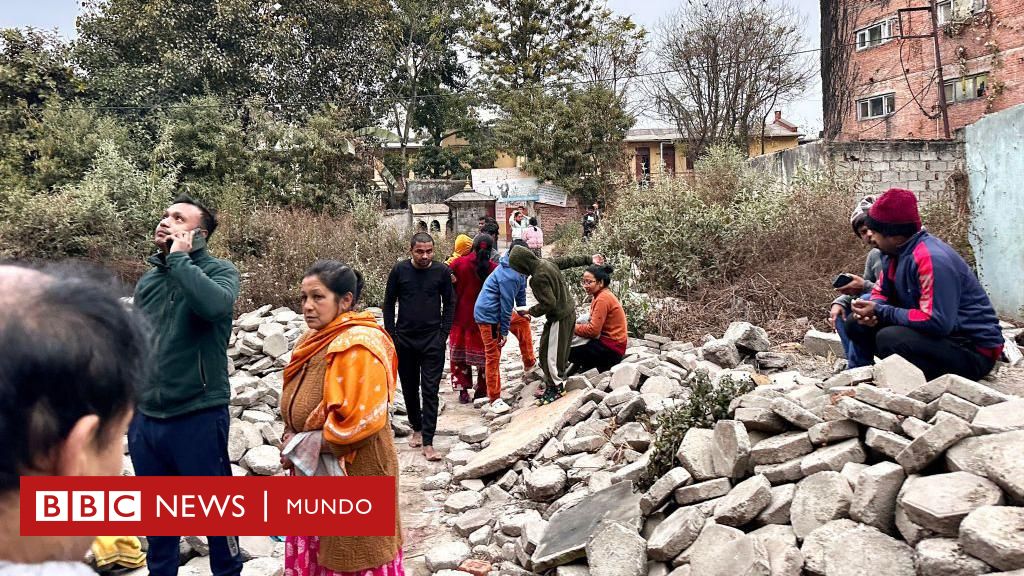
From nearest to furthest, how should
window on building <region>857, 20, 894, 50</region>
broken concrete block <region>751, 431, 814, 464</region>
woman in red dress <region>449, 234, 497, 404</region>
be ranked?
broken concrete block <region>751, 431, 814, 464</region> < woman in red dress <region>449, 234, 497, 404</region> < window on building <region>857, 20, 894, 50</region>

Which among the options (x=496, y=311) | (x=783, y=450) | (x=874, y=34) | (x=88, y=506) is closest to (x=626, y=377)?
(x=496, y=311)

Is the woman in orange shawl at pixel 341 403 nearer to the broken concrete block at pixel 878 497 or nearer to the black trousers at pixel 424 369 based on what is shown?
the broken concrete block at pixel 878 497

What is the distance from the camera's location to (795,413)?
3.47 meters

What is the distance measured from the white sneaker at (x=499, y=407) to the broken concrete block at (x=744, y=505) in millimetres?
3718

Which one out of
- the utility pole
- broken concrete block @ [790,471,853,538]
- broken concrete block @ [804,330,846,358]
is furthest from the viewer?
the utility pole

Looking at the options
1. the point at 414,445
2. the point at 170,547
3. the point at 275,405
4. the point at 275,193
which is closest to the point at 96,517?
the point at 170,547

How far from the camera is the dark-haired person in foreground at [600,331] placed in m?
6.35

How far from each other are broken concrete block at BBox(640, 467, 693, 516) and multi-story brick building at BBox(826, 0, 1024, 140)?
1668 cm

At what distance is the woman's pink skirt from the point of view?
261 cm

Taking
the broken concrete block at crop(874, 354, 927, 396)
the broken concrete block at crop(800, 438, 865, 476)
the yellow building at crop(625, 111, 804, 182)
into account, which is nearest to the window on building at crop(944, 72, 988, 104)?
the yellow building at crop(625, 111, 804, 182)

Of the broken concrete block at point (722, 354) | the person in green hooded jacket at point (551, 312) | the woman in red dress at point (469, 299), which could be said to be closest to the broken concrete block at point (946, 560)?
the broken concrete block at point (722, 354)

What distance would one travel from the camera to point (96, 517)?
4.60ft

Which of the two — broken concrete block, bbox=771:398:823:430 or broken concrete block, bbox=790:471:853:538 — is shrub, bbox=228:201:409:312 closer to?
broken concrete block, bbox=771:398:823:430

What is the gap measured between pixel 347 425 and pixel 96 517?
3.84ft
